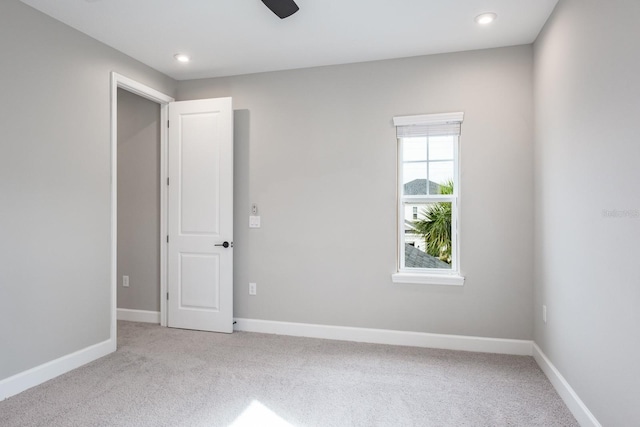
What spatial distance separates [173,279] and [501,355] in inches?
128

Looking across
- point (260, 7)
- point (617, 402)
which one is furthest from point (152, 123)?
point (617, 402)

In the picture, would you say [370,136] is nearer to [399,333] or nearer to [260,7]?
[260,7]

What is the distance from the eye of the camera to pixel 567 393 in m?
2.38

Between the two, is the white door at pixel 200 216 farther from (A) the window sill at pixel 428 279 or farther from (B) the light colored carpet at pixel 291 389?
(A) the window sill at pixel 428 279

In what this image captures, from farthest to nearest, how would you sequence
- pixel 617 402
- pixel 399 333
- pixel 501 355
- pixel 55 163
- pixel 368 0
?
pixel 399 333 < pixel 501 355 < pixel 55 163 < pixel 368 0 < pixel 617 402

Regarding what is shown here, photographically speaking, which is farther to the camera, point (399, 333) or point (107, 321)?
point (399, 333)

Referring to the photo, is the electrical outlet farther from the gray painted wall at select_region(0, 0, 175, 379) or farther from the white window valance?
the white window valance

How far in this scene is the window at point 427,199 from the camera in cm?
347

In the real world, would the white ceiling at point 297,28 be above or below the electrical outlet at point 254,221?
above

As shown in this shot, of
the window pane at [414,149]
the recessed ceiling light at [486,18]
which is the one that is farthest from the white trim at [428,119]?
the recessed ceiling light at [486,18]

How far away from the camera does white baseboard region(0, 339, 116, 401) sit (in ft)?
8.17

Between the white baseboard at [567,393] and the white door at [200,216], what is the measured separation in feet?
9.14

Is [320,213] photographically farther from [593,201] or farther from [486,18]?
[593,201]

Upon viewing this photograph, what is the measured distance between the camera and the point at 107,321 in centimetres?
326
